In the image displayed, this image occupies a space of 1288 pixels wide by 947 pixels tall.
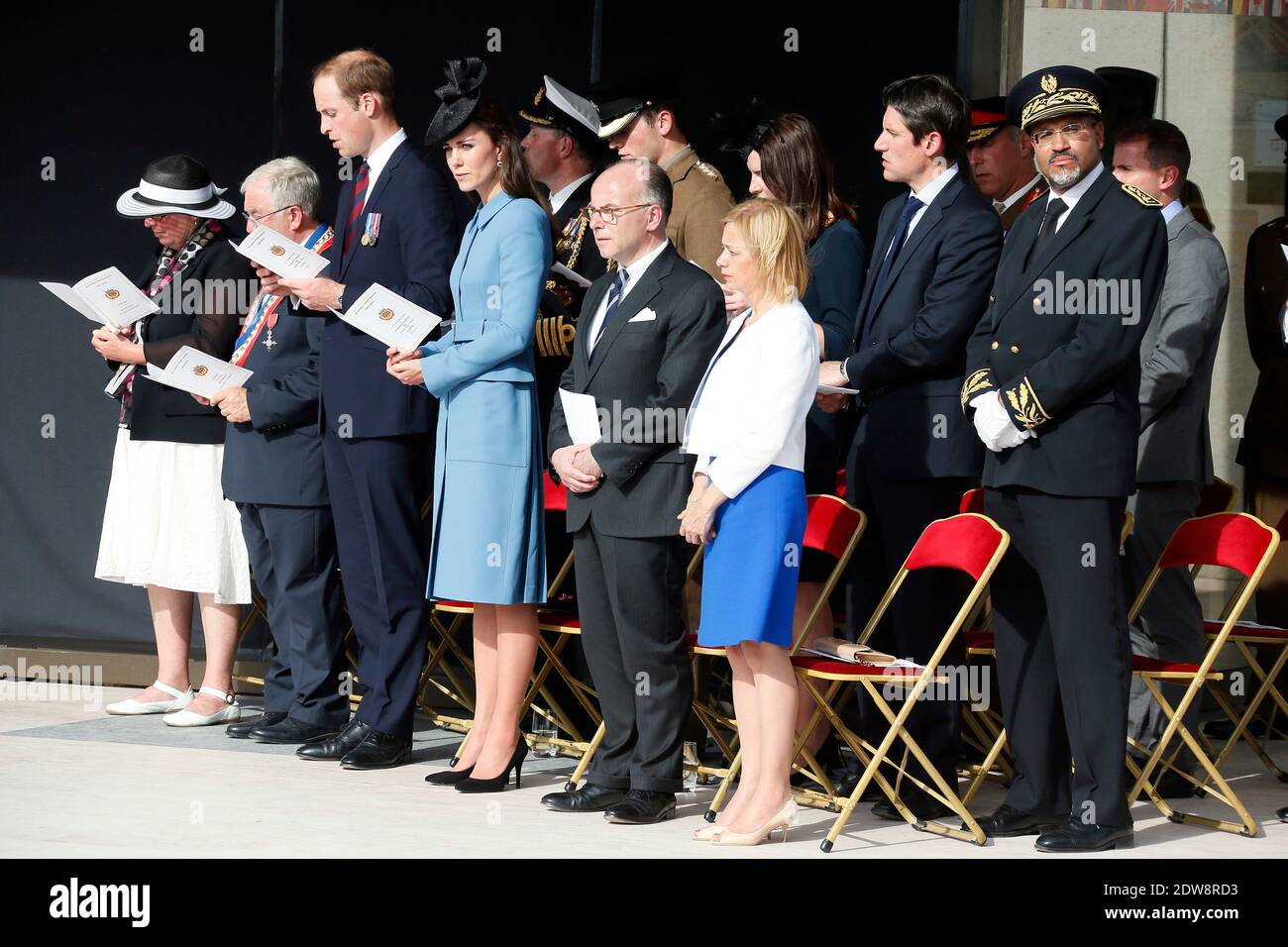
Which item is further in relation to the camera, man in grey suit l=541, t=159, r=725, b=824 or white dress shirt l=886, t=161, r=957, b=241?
white dress shirt l=886, t=161, r=957, b=241

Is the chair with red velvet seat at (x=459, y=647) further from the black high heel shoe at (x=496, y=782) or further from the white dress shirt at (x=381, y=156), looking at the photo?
the white dress shirt at (x=381, y=156)

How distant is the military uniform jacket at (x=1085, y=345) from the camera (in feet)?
15.4

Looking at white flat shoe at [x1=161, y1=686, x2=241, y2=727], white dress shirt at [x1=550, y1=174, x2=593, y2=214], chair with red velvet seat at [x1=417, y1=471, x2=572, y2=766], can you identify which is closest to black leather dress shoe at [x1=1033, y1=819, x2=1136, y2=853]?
chair with red velvet seat at [x1=417, y1=471, x2=572, y2=766]

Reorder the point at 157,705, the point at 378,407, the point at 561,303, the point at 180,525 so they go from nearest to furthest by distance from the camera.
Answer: the point at 378,407, the point at 561,303, the point at 180,525, the point at 157,705

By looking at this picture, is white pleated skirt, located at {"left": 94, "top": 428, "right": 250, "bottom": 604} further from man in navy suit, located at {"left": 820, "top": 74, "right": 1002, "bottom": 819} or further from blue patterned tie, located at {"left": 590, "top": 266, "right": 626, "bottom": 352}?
man in navy suit, located at {"left": 820, "top": 74, "right": 1002, "bottom": 819}

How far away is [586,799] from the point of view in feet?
17.7

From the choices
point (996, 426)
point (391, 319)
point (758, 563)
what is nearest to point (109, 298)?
point (391, 319)

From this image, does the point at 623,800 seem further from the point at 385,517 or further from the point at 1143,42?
the point at 1143,42

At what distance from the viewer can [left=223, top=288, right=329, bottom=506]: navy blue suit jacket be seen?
6453mm

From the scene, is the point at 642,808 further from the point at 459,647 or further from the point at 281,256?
the point at 281,256

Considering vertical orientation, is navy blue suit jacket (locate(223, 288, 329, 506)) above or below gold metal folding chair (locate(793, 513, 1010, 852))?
above

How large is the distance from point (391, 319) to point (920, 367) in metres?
1.69

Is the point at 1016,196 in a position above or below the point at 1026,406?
above
